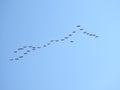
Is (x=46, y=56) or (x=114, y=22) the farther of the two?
(x=114, y=22)

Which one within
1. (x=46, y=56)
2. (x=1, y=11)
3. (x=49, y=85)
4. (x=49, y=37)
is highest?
(x=1, y=11)

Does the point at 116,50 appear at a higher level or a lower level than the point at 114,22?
lower

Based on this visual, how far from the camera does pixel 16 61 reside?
1.92 m

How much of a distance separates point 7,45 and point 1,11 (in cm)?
33

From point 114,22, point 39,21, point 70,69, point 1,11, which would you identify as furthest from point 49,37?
point 114,22

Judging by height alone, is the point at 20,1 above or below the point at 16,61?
above

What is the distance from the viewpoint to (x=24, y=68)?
1.92 m

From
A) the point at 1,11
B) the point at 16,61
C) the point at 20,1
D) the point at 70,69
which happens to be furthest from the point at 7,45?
the point at 70,69

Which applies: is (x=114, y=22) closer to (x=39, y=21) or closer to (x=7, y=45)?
(x=39, y=21)

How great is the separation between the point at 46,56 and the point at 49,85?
287 mm

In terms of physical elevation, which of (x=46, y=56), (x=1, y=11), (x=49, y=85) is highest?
(x=1, y=11)

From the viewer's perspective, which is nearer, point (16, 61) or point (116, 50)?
point (16, 61)

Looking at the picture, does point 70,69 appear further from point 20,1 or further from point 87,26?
point 20,1

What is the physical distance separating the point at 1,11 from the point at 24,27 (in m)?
0.27
